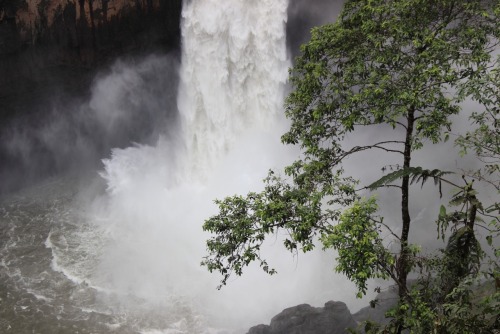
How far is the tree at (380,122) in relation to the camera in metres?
5.91

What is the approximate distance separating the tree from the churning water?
10.0 m

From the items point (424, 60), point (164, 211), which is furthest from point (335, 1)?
point (424, 60)

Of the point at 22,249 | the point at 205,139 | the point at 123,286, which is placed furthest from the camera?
the point at 205,139

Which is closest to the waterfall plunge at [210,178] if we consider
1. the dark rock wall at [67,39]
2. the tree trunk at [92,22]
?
the dark rock wall at [67,39]

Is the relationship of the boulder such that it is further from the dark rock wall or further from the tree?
the dark rock wall

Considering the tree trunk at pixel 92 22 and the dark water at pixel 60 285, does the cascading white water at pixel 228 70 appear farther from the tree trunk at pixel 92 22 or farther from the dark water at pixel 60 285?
the dark water at pixel 60 285

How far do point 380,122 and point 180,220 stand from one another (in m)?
15.6

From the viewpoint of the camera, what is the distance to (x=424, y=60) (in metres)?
7.02

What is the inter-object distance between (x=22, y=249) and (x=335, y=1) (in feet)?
61.9

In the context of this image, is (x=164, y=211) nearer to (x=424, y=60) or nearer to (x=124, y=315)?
(x=124, y=315)

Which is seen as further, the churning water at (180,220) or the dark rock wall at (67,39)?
the dark rock wall at (67,39)

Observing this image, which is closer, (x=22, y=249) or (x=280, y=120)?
(x=22, y=249)

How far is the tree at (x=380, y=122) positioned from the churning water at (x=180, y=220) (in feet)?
32.9

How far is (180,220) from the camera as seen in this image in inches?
843
